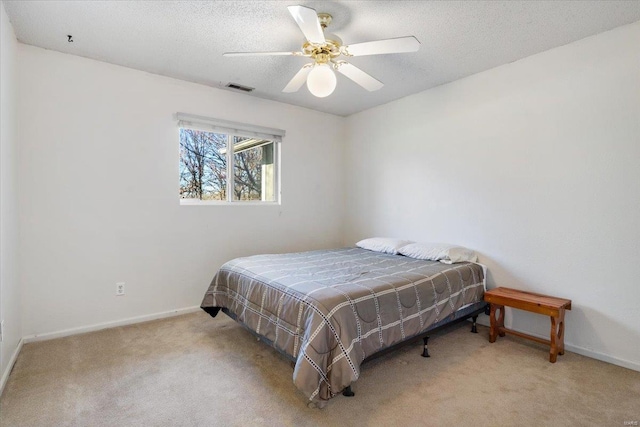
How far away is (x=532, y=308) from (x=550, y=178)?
1115 millimetres

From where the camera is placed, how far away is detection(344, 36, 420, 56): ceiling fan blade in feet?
6.48

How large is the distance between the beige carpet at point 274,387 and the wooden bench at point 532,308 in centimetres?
10

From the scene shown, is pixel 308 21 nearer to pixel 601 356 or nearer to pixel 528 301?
pixel 528 301

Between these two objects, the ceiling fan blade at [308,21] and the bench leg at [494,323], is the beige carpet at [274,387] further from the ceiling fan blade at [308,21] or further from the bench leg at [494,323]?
the ceiling fan blade at [308,21]

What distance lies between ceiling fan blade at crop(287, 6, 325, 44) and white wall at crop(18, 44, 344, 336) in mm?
1995

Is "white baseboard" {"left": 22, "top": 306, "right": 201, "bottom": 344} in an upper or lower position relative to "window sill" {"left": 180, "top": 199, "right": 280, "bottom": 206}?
lower

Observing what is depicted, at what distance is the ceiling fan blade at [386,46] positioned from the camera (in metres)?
1.97

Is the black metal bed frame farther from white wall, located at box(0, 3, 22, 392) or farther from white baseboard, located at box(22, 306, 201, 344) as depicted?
white wall, located at box(0, 3, 22, 392)

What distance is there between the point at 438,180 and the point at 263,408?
9.37 feet

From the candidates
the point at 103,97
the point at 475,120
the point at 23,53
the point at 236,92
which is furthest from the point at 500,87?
the point at 23,53

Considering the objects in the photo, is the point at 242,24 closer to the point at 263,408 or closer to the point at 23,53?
the point at 23,53

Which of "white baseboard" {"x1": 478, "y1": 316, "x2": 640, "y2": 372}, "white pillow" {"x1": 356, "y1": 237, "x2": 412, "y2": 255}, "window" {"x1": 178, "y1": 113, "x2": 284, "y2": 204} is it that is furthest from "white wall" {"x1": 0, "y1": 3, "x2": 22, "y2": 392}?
"white baseboard" {"x1": 478, "y1": 316, "x2": 640, "y2": 372}

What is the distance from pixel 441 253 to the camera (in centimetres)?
313

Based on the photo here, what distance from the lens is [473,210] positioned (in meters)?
3.29
